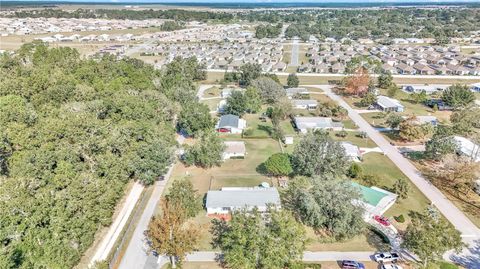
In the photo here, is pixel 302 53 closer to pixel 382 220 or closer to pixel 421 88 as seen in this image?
pixel 421 88

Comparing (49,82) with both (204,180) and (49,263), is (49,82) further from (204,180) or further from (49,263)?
(49,263)

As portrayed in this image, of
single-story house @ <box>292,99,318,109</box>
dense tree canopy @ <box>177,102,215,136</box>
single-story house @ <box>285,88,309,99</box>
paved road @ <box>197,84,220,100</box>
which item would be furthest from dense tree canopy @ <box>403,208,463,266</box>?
paved road @ <box>197,84,220,100</box>

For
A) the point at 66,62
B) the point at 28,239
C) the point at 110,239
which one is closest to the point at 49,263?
the point at 28,239

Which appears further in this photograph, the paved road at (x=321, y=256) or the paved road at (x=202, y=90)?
the paved road at (x=202, y=90)

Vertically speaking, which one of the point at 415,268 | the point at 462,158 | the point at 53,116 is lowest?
the point at 415,268

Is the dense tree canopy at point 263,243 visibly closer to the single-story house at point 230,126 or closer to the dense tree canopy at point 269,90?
the single-story house at point 230,126

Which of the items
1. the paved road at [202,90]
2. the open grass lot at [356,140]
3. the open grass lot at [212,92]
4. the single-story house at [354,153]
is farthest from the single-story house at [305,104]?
the single-story house at [354,153]

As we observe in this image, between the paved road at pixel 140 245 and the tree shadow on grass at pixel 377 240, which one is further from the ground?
the paved road at pixel 140 245
